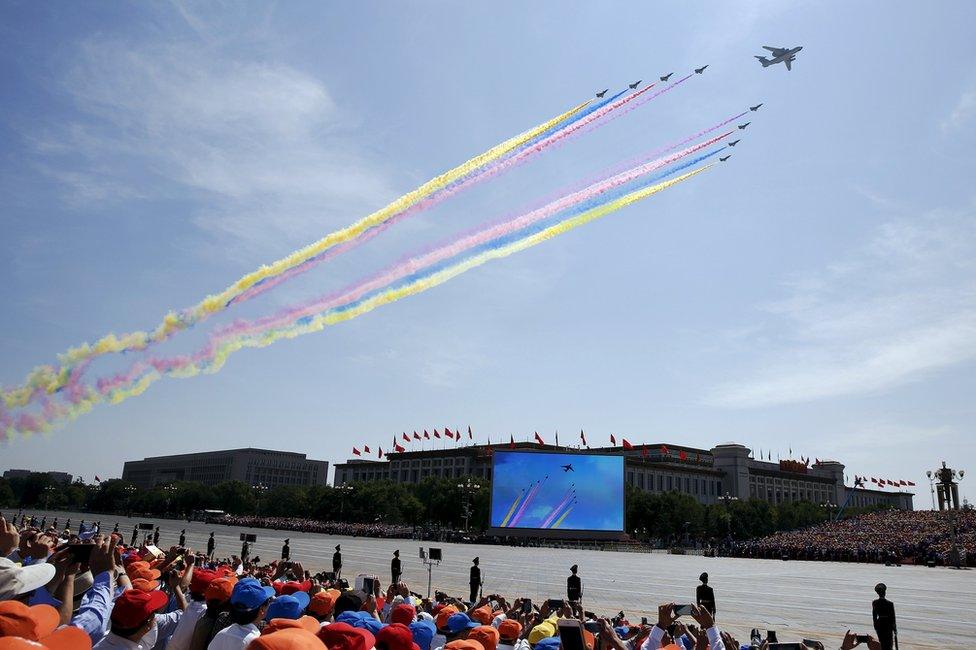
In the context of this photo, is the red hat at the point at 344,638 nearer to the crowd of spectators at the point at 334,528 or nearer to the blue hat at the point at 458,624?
the blue hat at the point at 458,624

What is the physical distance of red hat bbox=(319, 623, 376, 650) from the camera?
3.54 meters

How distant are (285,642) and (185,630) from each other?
2.58 m

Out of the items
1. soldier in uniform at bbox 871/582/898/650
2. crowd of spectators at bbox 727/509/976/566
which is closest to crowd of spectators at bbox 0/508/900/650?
soldier in uniform at bbox 871/582/898/650

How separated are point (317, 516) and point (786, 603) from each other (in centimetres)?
10887

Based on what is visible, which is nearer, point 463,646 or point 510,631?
point 463,646

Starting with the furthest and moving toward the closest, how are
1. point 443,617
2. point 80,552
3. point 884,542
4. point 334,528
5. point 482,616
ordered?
point 334,528 < point 884,542 < point 443,617 < point 482,616 < point 80,552

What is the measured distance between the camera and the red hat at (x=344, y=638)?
3.54m

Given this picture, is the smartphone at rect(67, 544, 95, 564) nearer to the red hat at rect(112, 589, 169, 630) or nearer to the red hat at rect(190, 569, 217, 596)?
the red hat at rect(112, 589, 169, 630)

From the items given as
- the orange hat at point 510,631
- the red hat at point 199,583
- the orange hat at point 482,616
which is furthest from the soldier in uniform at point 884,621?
the red hat at point 199,583

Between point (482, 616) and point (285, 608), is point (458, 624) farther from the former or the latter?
point (285, 608)

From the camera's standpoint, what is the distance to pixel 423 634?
5.64 m

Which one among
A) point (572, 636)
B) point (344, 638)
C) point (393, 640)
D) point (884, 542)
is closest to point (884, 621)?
point (572, 636)

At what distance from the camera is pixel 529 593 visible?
2625cm

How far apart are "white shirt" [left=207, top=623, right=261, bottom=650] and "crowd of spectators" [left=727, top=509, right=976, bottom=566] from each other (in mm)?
64377
